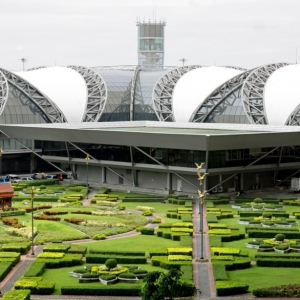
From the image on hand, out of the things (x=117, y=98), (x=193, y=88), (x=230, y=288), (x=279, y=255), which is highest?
(x=193, y=88)

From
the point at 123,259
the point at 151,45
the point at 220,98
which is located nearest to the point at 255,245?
the point at 123,259

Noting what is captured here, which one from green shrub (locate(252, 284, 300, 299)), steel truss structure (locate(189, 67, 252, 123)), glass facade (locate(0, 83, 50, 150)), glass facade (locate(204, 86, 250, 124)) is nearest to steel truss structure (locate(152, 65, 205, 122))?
steel truss structure (locate(189, 67, 252, 123))

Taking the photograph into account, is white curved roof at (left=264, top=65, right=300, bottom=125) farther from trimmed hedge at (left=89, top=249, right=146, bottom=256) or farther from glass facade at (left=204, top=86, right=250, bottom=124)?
trimmed hedge at (left=89, top=249, right=146, bottom=256)

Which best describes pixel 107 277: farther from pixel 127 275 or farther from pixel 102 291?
pixel 102 291

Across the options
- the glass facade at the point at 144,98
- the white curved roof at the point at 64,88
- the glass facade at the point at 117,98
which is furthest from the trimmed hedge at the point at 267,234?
the glass facade at the point at 117,98

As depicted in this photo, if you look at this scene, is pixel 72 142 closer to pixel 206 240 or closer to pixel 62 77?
pixel 62 77
